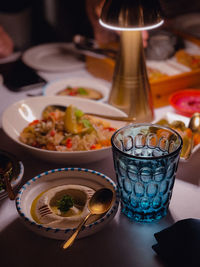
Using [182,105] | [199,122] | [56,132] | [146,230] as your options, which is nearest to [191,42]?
[182,105]

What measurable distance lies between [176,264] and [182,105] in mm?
778

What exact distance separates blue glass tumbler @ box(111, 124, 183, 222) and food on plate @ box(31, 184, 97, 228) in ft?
0.32

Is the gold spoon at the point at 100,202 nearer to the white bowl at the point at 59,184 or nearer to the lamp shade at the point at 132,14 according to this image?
the white bowl at the point at 59,184

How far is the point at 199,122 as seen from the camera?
1.10 meters

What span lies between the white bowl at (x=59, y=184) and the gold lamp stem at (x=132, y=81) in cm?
39

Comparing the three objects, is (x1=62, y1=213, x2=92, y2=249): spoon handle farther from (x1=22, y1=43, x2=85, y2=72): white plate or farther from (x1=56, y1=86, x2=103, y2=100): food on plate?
(x1=22, y1=43, x2=85, y2=72): white plate

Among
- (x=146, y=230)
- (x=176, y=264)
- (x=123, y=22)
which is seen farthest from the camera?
(x=123, y=22)

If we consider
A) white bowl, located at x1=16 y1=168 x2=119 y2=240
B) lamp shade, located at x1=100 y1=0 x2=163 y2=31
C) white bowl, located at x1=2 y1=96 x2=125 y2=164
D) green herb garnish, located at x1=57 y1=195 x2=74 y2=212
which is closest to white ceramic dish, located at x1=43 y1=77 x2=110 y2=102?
white bowl, located at x1=2 y1=96 x2=125 y2=164

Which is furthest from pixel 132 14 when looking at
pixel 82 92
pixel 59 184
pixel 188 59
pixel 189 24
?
pixel 189 24

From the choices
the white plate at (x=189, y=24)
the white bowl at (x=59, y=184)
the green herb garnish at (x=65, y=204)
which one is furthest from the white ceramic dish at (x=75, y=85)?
the white plate at (x=189, y=24)

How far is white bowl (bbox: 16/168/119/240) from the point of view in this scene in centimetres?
70

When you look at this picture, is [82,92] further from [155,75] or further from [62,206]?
[62,206]

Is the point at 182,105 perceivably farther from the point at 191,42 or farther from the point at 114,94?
the point at 191,42

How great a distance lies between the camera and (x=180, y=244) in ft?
2.24
